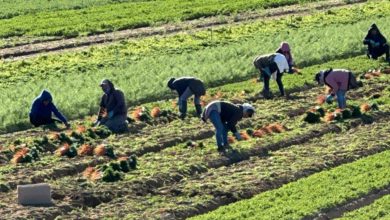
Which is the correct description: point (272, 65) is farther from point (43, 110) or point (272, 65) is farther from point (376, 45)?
point (376, 45)

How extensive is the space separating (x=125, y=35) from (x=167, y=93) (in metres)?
13.7

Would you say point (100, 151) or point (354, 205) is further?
point (100, 151)

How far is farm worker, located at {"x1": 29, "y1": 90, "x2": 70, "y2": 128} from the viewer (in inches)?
1136

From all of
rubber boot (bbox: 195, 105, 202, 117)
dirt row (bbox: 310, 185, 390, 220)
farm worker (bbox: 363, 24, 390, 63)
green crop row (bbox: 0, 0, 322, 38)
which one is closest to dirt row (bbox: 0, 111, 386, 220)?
dirt row (bbox: 310, 185, 390, 220)

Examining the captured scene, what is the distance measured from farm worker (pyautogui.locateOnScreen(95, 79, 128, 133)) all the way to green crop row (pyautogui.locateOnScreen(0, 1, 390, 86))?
24.1 ft

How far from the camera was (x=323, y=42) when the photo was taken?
41.5m

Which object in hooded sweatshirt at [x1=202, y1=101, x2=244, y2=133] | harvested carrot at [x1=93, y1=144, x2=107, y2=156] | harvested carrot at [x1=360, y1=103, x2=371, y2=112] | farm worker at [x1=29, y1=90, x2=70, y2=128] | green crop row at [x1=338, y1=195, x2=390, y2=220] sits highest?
hooded sweatshirt at [x1=202, y1=101, x2=244, y2=133]

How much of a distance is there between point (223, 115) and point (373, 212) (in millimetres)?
5461

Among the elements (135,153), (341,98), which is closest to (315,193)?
(135,153)

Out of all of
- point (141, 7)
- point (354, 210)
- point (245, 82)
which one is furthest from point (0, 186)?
point (141, 7)

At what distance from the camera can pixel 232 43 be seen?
42781 millimetres

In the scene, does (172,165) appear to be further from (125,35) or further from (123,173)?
(125,35)

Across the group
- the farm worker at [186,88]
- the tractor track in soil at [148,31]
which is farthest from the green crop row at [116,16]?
the farm worker at [186,88]

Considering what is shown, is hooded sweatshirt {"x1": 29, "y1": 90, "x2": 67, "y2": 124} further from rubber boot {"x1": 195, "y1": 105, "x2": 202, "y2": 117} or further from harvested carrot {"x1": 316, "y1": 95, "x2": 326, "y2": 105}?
harvested carrot {"x1": 316, "y1": 95, "x2": 326, "y2": 105}
